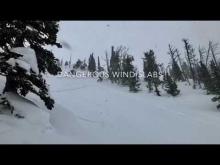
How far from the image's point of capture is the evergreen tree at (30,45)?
776cm

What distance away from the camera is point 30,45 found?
967 cm

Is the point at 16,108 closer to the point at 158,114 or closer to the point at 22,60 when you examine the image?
the point at 22,60

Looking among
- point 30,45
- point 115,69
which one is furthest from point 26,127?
point 115,69

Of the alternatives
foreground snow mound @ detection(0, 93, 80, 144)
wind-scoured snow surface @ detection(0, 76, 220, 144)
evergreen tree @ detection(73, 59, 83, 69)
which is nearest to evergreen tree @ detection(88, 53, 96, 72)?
evergreen tree @ detection(73, 59, 83, 69)

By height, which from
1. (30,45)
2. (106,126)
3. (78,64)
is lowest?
(106,126)

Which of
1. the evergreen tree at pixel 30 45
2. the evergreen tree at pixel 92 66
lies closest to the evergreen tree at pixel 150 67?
the evergreen tree at pixel 30 45

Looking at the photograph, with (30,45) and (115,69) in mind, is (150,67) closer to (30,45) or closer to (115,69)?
(115,69)

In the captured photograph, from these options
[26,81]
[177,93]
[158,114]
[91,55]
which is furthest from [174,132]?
[91,55]

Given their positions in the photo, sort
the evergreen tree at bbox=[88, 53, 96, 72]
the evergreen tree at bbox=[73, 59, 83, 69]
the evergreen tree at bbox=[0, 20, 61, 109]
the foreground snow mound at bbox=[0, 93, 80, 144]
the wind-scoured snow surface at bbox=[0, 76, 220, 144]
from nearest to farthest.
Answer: the foreground snow mound at bbox=[0, 93, 80, 144] < the wind-scoured snow surface at bbox=[0, 76, 220, 144] < the evergreen tree at bbox=[0, 20, 61, 109] < the evergreen tree at bbox=[88, 53, 96, 72] < the evergreen tree at bbox=[73, 59, 83, 69]

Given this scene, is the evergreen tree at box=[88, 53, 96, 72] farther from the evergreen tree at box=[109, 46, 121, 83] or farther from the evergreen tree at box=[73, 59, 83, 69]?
the evergreen tree at box=[109, 46, 121, 83]

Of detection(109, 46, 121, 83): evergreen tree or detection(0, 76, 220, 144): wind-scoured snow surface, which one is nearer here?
detection(0, 76, 220, 144): wind-scoured snow surface

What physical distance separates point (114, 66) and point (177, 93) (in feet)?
99.9

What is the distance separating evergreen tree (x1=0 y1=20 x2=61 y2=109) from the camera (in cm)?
776

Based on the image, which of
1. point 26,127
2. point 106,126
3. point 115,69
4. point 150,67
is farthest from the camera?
point 115,69
